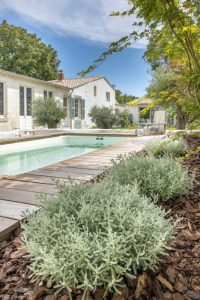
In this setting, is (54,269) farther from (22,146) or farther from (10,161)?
(22,146)

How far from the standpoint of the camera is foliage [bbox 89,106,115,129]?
18859 millimetres

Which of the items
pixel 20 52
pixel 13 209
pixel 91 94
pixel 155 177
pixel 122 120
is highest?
pixel 20 52

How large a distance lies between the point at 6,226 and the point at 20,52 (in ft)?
85.2

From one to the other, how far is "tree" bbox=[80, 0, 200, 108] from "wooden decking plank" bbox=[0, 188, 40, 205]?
4.40ft

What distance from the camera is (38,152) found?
972 cm

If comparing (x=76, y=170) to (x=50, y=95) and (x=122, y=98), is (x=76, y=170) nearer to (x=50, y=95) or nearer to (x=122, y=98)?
(x=50, y=95)

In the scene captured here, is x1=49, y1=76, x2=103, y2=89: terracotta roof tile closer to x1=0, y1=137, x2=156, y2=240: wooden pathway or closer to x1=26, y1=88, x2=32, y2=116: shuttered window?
x1=26, y1=88, x2=32, y2=116: shuttered window

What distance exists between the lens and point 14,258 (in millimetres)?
1577

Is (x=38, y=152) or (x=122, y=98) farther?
(x=122, y=98)

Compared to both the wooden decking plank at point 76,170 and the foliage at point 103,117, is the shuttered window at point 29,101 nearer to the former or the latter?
Result: the foliage at point 103,117

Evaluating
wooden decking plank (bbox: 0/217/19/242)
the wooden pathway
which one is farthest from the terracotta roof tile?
wooden decking plank (bbox: 0/217/19/242)

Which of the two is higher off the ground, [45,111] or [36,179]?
[45,111]

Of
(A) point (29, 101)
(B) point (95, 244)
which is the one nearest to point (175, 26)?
(B) point (95, 244)

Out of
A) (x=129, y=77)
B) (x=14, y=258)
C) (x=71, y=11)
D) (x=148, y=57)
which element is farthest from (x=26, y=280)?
(x=129, y=77)
